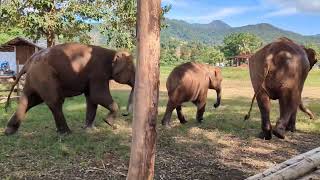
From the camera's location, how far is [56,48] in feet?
31.8

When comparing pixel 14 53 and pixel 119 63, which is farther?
pixel 14 53

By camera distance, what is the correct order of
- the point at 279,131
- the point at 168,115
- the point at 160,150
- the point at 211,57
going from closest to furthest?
the point at 160,150
the point at 279,131
the point at 168,115
the point at 211,57

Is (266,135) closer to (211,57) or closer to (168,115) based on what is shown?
(168,115)

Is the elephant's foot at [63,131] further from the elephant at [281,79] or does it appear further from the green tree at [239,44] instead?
the green tree at [239,44]

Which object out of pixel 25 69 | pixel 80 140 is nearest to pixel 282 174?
pixel 80 140

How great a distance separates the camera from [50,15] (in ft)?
67.7

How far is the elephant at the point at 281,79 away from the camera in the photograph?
9164 millimetres

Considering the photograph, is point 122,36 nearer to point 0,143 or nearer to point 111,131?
point 111,131

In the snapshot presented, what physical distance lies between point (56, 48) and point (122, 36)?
41.2ft

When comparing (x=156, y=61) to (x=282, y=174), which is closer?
(x=156, y=61)

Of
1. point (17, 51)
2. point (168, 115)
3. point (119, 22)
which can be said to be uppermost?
point (119, 22)

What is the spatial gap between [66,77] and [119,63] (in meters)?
1.11

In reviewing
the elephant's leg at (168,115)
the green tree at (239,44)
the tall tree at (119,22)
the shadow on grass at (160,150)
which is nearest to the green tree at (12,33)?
the tall tree at (119,22)

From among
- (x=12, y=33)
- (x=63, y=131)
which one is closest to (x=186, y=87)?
(x=63, y=131)
